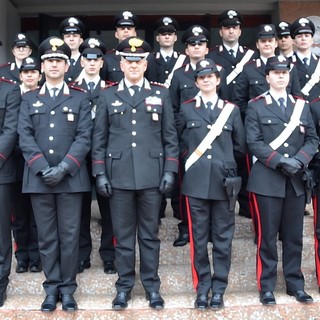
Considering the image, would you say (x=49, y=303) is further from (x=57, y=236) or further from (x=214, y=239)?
(x=214, y=239)

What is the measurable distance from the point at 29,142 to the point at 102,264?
1.34 m

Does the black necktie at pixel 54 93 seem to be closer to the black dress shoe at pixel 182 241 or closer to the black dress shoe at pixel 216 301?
the black dress shoe at pixel 182 241

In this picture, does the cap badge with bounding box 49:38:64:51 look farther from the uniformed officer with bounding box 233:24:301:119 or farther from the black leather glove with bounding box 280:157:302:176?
the black leather glove with bounding box 280:157:302:176

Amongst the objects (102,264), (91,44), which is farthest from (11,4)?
(102,264)

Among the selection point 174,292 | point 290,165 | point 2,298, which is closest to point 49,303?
point 2,298

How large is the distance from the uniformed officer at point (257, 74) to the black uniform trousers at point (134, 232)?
4.59 feet

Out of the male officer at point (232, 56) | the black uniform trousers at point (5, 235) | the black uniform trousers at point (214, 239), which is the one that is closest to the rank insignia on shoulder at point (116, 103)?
the black uniform trousers at point (214, 239)

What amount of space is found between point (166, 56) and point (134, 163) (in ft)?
5.55

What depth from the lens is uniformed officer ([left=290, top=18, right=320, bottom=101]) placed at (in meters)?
5.34

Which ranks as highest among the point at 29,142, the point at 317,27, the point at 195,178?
the point at 317,27

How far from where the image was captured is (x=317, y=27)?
7.90m

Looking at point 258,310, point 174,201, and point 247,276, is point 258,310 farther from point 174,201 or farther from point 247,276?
point 174,201

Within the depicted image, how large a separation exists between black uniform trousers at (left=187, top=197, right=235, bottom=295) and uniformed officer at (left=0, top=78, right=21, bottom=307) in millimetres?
1366

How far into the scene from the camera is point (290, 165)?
4.22 m
